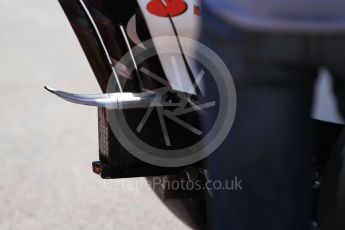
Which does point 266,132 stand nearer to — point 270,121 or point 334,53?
point 270,121

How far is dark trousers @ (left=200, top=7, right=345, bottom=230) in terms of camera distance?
5.07 ft

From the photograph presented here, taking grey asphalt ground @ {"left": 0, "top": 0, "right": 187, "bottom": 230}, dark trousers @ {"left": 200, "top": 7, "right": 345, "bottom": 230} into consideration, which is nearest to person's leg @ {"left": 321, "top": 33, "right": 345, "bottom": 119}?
dark trousers @ {"left": 200, "top": 7, "right": 345, "bottom": 230}

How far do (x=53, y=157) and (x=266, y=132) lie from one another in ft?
10.6

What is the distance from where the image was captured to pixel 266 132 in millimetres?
1626

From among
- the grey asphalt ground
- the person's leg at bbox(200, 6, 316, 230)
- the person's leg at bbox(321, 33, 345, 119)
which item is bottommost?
the grey asphalt ground

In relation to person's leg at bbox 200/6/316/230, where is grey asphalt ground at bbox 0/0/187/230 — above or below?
below

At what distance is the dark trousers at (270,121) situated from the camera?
5.07ft

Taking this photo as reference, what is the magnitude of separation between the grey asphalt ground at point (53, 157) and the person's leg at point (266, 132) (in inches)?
71.1

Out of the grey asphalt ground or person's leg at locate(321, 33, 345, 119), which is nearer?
person's leg at locate(321, 33, 345, 119)

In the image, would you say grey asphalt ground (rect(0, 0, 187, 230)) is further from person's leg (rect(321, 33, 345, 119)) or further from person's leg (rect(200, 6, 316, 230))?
person's leg (rect(321, 33, 345, 119))

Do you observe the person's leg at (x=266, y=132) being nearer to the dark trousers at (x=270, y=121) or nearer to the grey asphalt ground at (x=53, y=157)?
the dark trousers at (x=270, y=121)

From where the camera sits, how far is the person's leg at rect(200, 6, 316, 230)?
1.56m

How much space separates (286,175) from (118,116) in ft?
2.69

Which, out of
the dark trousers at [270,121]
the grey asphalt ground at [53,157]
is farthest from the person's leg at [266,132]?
the grey asphalt ground at [53,157]
